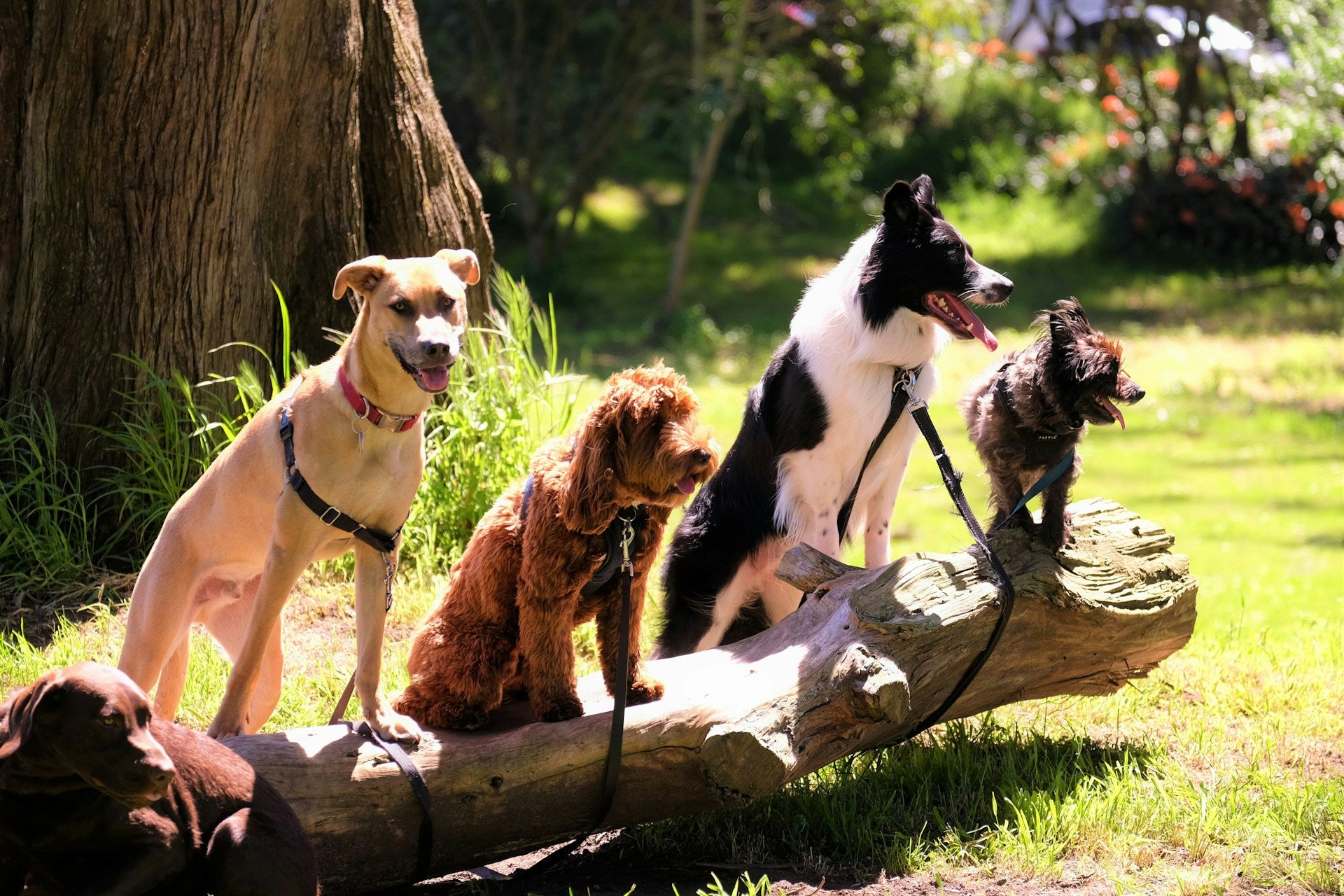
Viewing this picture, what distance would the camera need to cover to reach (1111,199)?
14.6 meters

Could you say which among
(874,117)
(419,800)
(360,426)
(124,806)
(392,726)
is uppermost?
(874,117)

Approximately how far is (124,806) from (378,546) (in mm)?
1060

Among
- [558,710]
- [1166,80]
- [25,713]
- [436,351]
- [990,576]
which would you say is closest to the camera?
[25,713]

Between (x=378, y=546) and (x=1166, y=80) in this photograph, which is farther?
(x=1166, y=80)

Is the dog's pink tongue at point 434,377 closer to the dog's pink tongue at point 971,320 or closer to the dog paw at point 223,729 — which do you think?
the dog paw at point 223,729

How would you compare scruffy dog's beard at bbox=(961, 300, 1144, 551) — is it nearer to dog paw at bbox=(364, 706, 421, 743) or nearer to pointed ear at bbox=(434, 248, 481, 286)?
pointed ear at bbox=(434, 248, 481, 286)

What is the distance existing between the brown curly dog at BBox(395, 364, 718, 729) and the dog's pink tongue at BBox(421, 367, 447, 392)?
1.34 ft

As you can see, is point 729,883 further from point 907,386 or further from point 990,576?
point 907,386

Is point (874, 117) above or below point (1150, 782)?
above

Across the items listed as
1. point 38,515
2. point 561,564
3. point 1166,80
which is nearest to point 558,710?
point 561,564

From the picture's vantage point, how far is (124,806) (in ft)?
8.09

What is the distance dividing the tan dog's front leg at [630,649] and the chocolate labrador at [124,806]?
1.03 metres

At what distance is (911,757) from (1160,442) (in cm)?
648

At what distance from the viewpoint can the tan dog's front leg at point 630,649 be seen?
11.4ft
